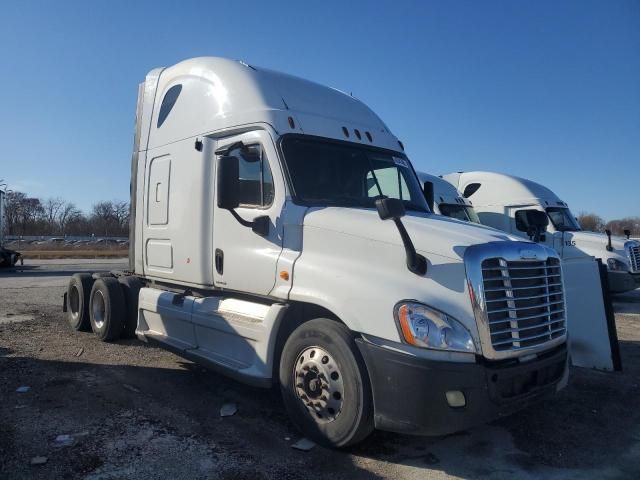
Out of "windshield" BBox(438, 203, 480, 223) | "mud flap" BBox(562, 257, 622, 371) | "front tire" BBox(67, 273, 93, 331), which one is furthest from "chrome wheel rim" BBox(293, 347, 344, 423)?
"windshield" BBox(438, 203, 480, 223)

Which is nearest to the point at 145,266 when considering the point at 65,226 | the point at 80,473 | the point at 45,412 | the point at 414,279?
the point at 45,412

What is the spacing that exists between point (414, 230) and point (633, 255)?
37.2 feet

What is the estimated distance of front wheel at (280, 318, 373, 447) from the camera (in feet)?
12.5

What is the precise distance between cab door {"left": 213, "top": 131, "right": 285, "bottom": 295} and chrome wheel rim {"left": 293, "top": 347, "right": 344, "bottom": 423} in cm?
85

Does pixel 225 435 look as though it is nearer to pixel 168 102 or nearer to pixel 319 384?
pixel 319 384

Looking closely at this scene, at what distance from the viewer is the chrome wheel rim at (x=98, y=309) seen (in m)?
7.87

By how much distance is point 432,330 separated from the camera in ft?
11.6

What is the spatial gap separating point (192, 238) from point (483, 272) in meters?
3.38

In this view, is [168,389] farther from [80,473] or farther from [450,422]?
[450,422]

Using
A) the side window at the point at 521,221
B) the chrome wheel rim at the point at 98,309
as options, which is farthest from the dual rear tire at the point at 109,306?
the side window at the point at 521,221

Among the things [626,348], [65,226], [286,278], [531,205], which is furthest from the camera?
[65,226]

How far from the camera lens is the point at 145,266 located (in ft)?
22.8

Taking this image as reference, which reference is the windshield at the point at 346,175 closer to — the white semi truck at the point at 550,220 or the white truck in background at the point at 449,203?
the white truck in background at the point at 449,203

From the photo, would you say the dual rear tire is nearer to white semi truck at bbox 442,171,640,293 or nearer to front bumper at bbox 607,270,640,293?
white semi truck at bbox 442,171,640,293
